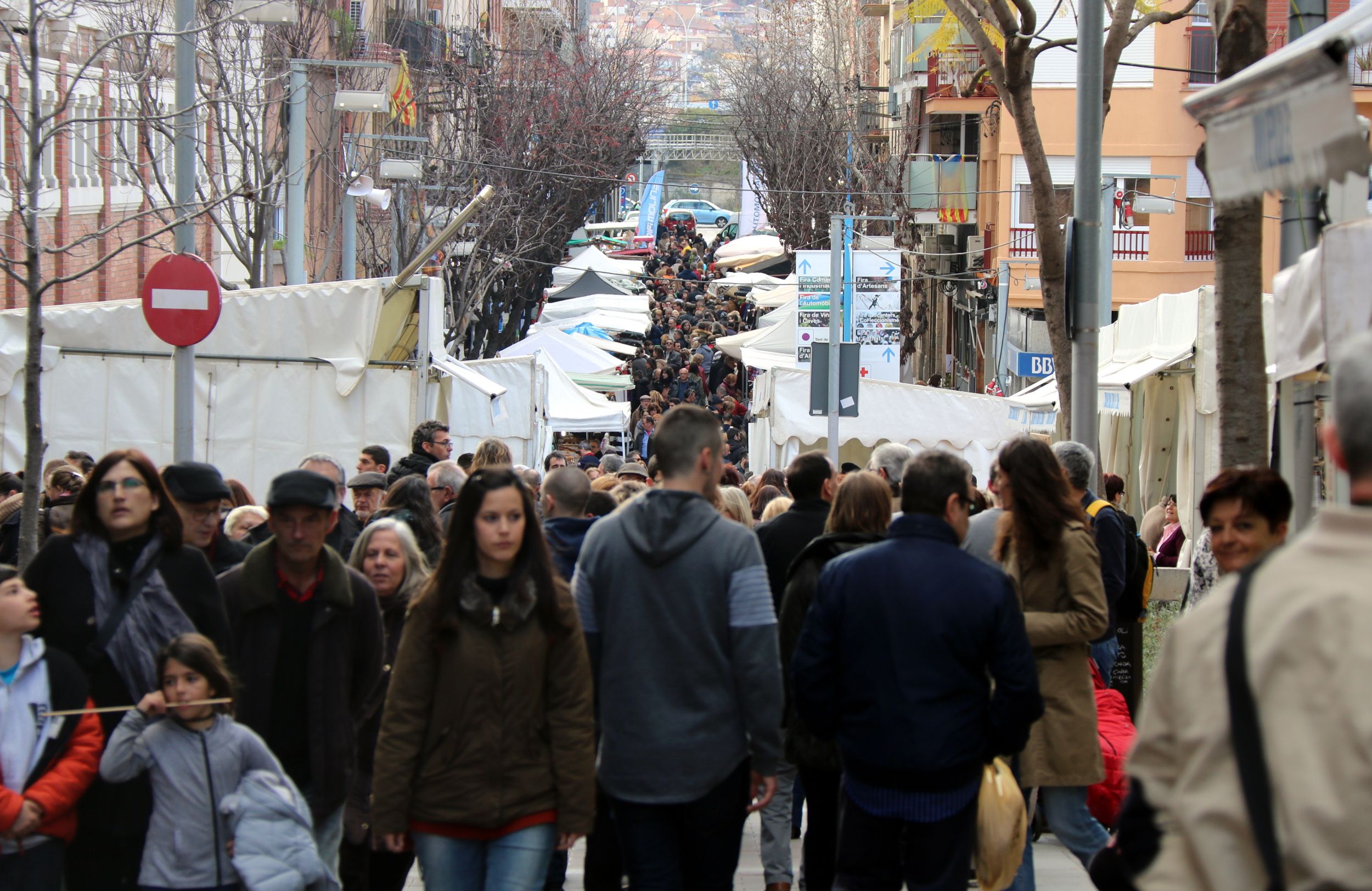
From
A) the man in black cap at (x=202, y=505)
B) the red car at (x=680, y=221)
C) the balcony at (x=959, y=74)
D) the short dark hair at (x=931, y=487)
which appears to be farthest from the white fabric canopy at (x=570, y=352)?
the red car at (x=680, y=221)

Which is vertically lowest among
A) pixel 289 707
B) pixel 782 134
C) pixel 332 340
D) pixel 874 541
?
pixel 289 707

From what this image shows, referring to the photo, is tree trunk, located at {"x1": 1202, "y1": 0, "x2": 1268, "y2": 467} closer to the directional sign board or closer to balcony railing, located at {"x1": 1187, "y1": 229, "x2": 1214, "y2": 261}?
the directional sign board

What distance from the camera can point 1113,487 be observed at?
11.2 meters

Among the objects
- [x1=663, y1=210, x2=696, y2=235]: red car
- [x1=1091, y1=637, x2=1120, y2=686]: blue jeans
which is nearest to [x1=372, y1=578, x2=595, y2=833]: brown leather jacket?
[x1=1091, y1=637, x2=1120, y2=686]: blue jeans

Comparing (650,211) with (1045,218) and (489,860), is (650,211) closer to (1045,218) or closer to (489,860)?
(1045,218)

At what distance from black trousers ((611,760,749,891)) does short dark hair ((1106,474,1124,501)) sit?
7.22 meters

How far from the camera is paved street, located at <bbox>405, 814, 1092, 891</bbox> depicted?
21.4ft

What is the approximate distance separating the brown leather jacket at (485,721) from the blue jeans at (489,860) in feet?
0.20

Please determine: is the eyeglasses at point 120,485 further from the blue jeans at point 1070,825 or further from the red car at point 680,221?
the red car at point 680,221

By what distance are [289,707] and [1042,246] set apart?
837cm

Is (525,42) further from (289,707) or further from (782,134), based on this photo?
(289,707)

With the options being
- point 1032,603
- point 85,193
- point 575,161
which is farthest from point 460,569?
point 575,161

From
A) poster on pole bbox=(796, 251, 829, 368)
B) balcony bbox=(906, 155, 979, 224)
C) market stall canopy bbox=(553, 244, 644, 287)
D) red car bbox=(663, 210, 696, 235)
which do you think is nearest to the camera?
poster on pole bbox=(796, 251, 829, 368)

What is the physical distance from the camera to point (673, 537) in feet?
14.6
